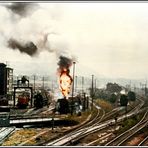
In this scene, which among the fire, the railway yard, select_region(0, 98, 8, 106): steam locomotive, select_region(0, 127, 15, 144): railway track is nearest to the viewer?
the railway yard

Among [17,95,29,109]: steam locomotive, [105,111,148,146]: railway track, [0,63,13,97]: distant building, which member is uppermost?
[0,63,13,97]: distant building

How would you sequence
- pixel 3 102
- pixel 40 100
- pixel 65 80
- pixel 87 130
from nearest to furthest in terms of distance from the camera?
pixel 87 130 → pixel 65 80 → pixel 3 102 → pixel 40 100

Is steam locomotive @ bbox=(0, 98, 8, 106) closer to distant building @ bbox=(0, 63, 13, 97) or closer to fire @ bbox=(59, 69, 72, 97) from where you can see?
distant building @ bbox=(0, 63, 13, 97)

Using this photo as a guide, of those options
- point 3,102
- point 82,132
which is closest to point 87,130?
point 82,132

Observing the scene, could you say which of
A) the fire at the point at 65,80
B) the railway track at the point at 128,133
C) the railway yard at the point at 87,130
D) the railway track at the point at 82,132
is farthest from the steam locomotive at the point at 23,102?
the railway track at the point at 128,133

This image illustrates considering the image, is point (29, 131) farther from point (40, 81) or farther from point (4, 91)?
point (40, 81)

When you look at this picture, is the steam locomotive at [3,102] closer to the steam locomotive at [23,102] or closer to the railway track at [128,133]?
the steam locomotive at [23,102]

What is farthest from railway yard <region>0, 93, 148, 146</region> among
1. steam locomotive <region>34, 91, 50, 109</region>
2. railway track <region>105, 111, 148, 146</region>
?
steam locomotive <region>34, 91, 50, 109</region>

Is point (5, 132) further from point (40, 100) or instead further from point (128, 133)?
point (40, 100)
